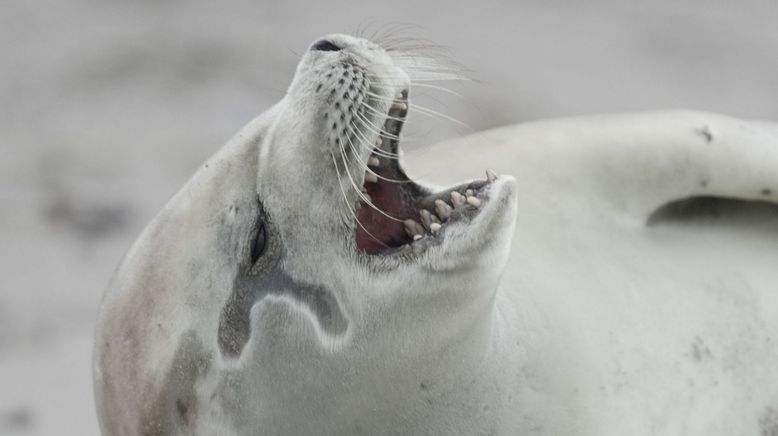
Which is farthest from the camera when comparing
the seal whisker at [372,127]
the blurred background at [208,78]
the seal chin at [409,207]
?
the blurred background at [208,78]

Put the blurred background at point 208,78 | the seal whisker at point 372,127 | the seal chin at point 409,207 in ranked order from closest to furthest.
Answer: the seal chin at point 409,207 → the seal whisker at point 372,127 → the blurred background at point 208,78

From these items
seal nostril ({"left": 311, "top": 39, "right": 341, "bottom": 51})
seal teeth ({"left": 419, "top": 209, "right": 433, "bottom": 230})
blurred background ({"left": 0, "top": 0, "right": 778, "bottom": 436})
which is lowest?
blurred background ({"left": 0, "top": 0, "right": 778, "bottom": 436})

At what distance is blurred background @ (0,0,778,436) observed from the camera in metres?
3.80

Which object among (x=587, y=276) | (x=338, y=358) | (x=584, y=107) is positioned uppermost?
(x=338, y=358)

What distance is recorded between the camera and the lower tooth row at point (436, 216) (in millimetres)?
1786

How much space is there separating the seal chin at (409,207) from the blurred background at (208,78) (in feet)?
6.11

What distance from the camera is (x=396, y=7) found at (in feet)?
14.3

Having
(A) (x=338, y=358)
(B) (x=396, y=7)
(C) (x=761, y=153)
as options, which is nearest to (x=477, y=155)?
(C) (x=761, y=153)

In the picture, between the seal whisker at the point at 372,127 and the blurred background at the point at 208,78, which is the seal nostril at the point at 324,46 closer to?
the seal whisker at the point at 372,127

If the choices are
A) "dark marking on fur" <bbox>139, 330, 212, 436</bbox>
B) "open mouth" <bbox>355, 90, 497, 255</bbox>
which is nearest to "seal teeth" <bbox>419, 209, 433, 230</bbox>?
"open mouth" <bbox>355, 90, 497, 255</bbox>

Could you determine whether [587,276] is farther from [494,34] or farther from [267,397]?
[494,34]

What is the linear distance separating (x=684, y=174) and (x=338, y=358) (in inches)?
41.5

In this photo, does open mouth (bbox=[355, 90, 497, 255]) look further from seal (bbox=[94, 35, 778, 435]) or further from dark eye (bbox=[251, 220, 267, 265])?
dark eye (bbox=[251, 220, 267, 265])

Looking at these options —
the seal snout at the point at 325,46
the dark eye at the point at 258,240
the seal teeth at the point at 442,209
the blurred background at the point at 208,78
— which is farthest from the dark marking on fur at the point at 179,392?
the blurred background at the point at 208,78
